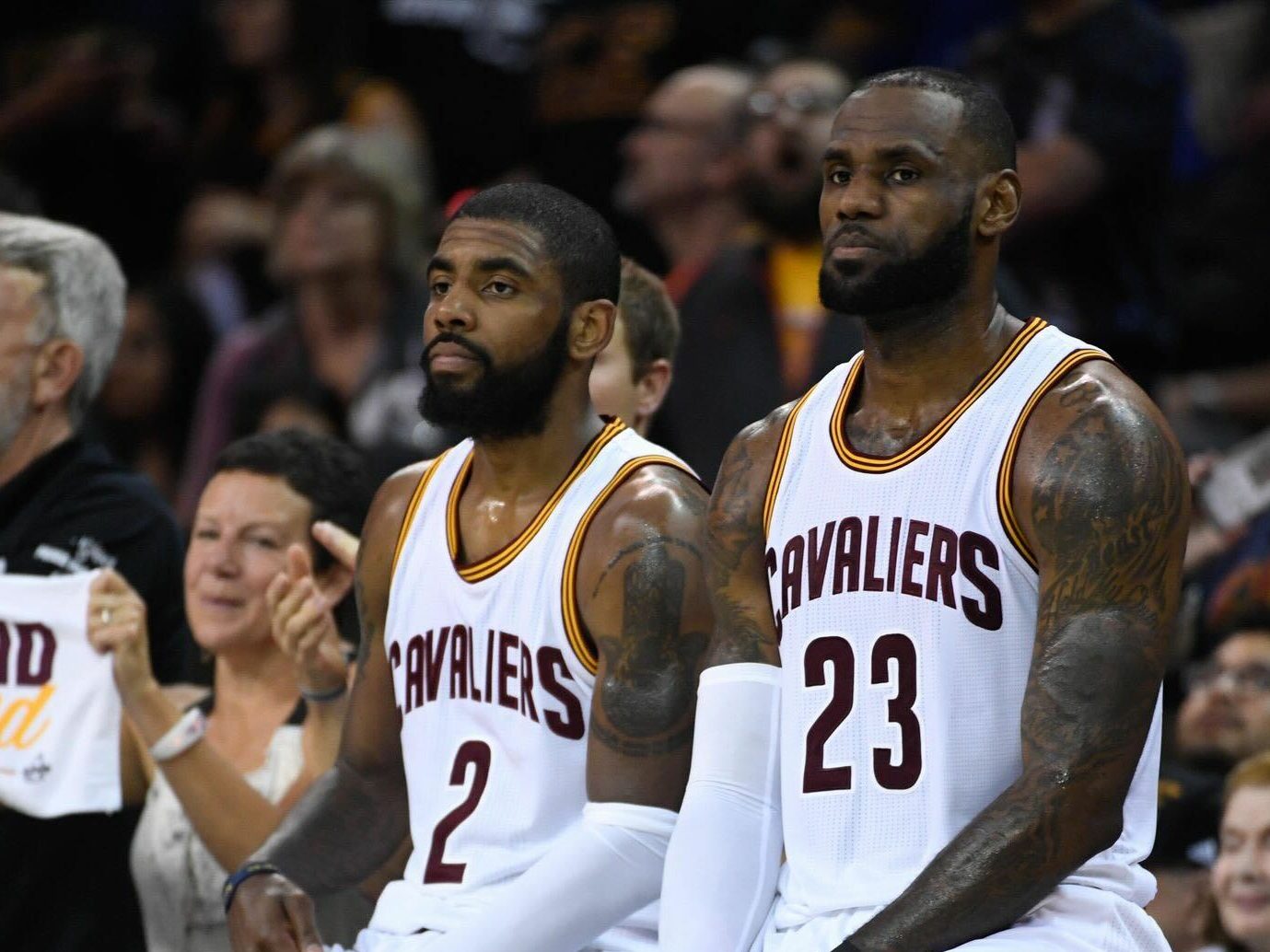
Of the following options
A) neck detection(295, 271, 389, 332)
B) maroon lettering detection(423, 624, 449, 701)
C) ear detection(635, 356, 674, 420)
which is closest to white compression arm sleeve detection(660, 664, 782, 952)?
maroon lettering detection(423, 624, 449, 701)

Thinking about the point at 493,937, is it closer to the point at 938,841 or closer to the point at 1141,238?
the point at 938,841

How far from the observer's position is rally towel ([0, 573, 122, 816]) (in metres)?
4.93

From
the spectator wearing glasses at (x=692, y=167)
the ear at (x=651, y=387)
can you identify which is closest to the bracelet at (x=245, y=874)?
the ear at (x=651, y=387)

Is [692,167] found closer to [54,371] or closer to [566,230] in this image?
[54,371]

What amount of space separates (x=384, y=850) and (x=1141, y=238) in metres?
3.48

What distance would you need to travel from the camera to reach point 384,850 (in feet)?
14.4

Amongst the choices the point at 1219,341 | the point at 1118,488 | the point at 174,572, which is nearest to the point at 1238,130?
the point at 1219,341

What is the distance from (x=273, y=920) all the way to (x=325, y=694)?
753 mm

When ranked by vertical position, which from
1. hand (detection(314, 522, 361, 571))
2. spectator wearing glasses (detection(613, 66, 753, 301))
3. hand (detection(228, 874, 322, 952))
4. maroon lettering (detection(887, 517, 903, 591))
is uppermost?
spectator wearing glasses (detection(613, 66, 753, 301))

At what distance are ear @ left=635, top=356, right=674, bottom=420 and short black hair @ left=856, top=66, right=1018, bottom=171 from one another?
1.33m

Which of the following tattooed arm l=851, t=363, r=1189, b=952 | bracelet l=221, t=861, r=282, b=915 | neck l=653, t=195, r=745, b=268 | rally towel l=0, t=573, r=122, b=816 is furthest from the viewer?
neck l=653, t=195, r=745, b=268

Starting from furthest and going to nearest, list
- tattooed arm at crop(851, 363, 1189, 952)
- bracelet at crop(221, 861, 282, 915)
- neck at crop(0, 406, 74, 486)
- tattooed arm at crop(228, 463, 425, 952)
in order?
1. neck at crop(0, 406, 74, 486)
2. tattooed arm at crop(228, 463, 425, 952)
3. bracelet at crop(221, 861, 282, 915)
4. tattooed arm at crop(851, 363, 1189, 952)

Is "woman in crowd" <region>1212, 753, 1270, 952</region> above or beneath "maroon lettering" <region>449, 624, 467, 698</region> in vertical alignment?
beneath

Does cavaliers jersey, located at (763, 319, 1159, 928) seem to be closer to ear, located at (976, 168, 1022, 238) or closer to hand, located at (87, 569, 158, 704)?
ear, located at (976, 168, 1022, 238)
